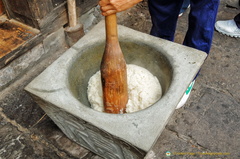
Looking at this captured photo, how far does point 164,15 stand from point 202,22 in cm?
39

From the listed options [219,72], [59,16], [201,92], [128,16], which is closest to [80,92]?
[59,16]

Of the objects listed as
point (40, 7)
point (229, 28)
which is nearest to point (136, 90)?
point (40, 7)

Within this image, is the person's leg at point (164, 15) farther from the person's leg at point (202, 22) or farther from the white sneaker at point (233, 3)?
the white sneaker at point (233, 3)

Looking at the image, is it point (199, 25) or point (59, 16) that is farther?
point (59, 16)

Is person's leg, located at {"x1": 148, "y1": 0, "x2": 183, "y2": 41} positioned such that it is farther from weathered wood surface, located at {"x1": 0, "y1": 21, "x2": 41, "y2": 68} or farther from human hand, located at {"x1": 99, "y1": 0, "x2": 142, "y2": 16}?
weathered wood surface, located at {"x1": 0, "y1": 21, "x2": 41, "y2": 68}

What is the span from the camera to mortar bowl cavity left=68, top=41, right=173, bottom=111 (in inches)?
64.2

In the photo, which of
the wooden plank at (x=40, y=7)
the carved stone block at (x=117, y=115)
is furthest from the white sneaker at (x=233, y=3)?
the wooden plank at (x=40, y=7)

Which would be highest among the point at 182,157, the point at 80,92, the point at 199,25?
the point at 199,25

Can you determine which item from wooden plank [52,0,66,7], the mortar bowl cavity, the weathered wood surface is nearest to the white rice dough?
the mortar bowl cavity

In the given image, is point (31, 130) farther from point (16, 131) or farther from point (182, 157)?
point (182, 157)

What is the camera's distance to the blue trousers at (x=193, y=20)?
1.83m

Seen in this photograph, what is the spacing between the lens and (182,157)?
1.94 meters

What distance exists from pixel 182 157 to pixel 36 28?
1.73m

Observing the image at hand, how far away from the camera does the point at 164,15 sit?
7.06 ft
